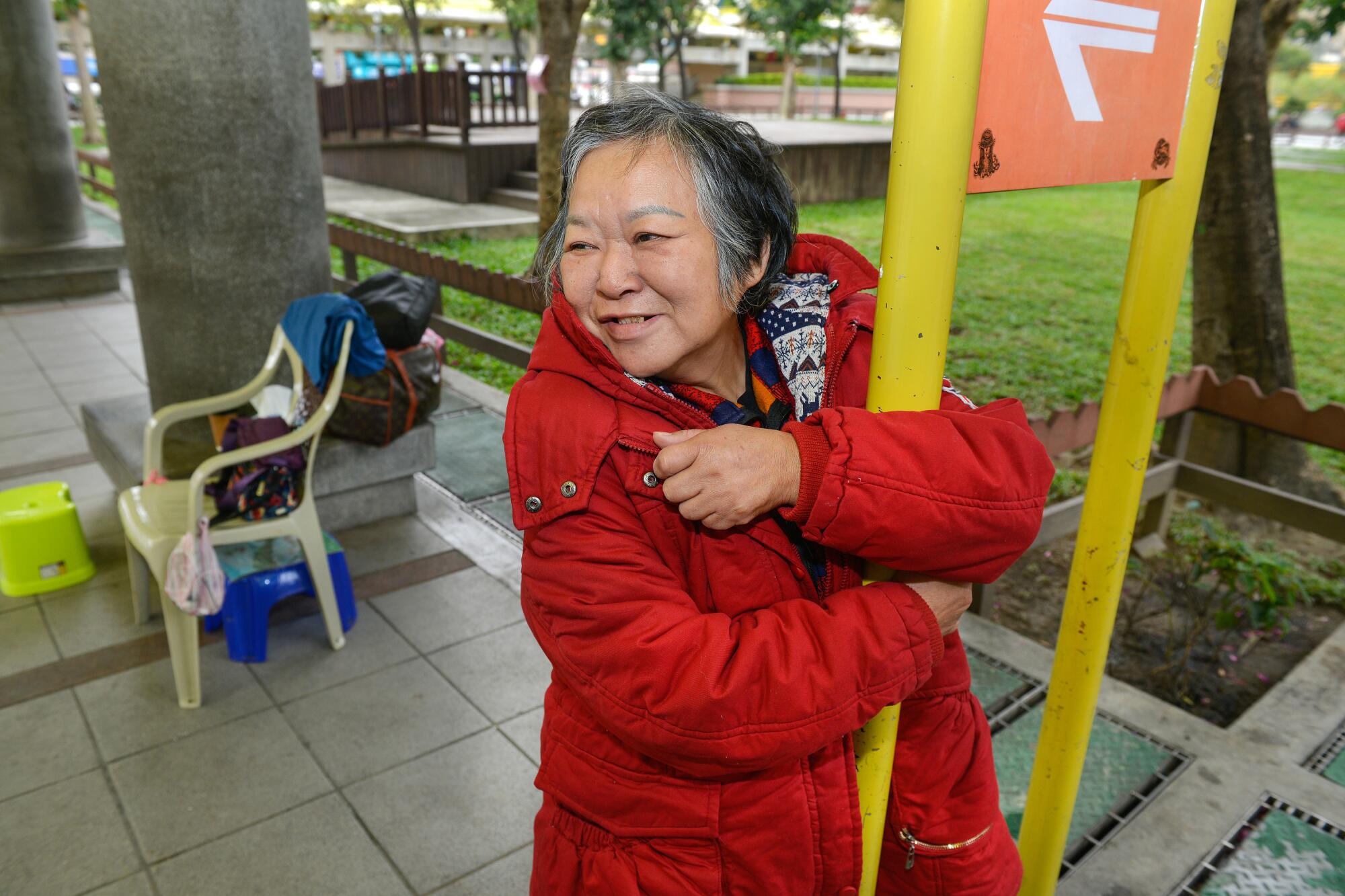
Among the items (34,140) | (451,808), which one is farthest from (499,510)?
(34,140)

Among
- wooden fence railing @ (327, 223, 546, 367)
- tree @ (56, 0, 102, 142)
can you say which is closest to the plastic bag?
wooden fence railing @ (327, 223, 546, 367)

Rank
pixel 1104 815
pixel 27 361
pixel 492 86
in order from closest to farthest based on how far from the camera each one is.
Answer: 1. pixel 1104 815
2. pixel 27 361
3. pixel 492 86

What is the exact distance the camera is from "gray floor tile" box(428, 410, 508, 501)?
5082 mm

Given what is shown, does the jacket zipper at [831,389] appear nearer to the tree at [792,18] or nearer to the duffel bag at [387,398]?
the duffel bag at [387,398]

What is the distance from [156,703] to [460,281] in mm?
2963

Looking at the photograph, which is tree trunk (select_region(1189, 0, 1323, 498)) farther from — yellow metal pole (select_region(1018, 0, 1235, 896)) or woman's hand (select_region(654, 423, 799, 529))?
woman's hand (select_region(654, 423, 799, 529))

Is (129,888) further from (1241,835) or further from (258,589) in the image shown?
(1241,835)

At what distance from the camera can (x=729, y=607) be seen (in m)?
1.25

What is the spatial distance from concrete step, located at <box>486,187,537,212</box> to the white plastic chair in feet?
33.8

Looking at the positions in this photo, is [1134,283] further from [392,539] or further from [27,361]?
[27,361]

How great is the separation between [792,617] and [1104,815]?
7.07ft

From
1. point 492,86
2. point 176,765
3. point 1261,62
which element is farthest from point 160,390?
point 492,86

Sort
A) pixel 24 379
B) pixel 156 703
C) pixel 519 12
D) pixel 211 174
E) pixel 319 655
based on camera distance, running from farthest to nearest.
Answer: pixel 519 12 → pixel 24 379 → pixel 211 174 → pixel 319 655 → pixel 156 703

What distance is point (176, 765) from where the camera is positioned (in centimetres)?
297
